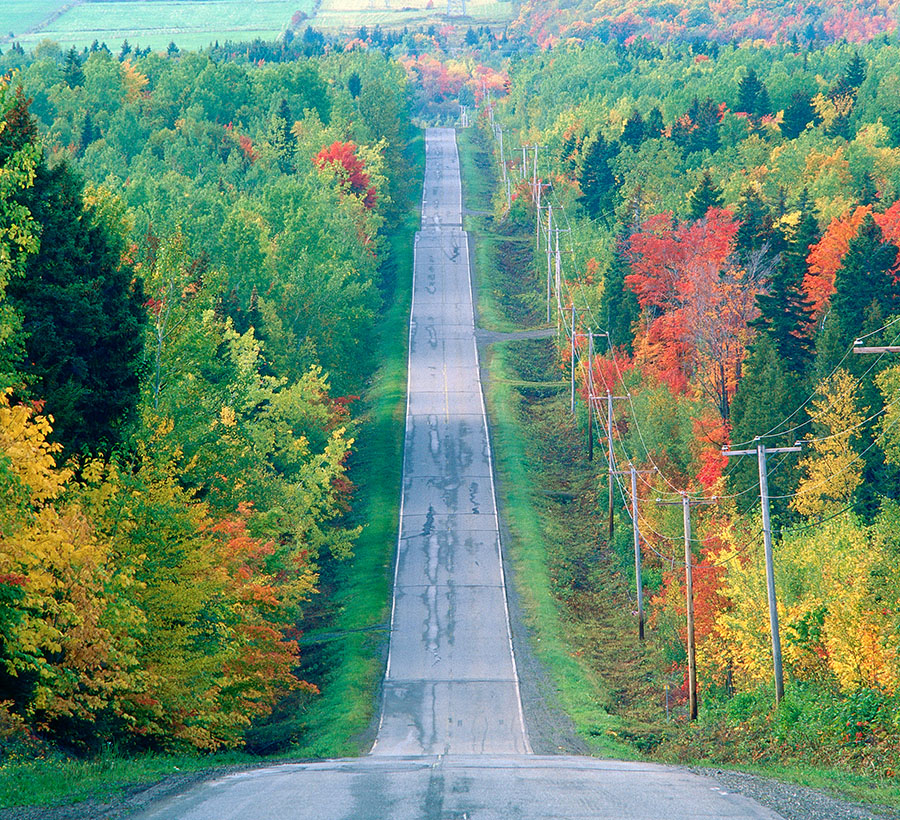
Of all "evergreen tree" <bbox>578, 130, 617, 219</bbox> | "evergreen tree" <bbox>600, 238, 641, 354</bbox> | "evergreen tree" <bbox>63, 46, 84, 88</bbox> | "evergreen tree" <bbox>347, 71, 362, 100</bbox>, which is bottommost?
"evergreen tree" <bbox>600, 238, 641, 354</bbox>

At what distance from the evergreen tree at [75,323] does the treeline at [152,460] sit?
0.21 ft

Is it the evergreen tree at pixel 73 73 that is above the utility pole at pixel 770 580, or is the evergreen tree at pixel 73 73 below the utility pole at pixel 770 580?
above

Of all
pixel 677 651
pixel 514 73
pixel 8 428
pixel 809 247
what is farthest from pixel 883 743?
pixel 514 73

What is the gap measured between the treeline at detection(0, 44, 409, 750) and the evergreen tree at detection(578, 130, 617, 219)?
3773 centimetres

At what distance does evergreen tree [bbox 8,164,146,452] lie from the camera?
119 feet

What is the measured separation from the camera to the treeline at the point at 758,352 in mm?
39469

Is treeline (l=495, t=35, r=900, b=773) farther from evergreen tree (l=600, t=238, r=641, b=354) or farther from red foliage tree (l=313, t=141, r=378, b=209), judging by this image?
red foliage tree (l=313, t=141, r=378, b=209)

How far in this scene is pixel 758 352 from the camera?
6231 centimetres

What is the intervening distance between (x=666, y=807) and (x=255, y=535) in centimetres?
2339

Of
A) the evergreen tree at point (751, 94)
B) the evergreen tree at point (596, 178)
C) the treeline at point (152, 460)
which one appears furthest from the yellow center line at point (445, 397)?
the evergreen tree at point (751, 94)

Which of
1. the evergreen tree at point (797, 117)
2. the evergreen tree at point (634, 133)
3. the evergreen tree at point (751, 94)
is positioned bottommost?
the evergreen tree at point (634, 133)

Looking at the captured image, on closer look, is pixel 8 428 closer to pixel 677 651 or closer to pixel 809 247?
pixel 677 651

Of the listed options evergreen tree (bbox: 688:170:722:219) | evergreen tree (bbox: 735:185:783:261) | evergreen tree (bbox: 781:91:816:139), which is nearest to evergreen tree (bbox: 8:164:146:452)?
evergreen tree (bbox: 735:185:783:261)

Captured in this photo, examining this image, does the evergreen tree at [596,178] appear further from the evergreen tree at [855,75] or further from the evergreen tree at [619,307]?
the evergreen tree at [855,75]
